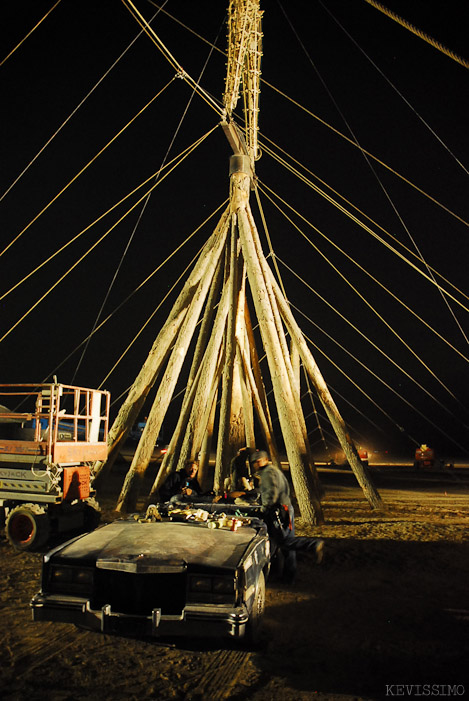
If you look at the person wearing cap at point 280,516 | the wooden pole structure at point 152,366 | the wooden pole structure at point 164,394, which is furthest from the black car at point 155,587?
the wooden pole structure at point 152,366

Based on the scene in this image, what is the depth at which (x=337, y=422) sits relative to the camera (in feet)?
36.7

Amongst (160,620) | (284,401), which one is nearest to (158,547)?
(160,620)

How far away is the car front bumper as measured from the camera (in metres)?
3.72

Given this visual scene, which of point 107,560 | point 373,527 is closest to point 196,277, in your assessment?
point 373,527

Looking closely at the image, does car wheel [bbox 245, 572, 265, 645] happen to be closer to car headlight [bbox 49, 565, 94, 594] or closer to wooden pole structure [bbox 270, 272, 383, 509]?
car headlight [bbox 49, 565, 94, 594]

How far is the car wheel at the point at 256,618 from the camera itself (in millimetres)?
4045

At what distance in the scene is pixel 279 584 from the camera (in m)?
6.10

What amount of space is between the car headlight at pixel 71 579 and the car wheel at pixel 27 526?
12.5ft

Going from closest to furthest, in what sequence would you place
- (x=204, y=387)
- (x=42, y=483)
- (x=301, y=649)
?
(x=301, y=649)
(x=42, y=483)
(x=204, y=387)

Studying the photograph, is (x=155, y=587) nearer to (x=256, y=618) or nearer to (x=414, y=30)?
(x=256, y=618)

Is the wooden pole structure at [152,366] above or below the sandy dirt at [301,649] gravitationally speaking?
above

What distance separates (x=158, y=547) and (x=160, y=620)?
649 millimetres

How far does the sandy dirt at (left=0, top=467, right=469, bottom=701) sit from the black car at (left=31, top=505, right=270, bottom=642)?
300 millimetres

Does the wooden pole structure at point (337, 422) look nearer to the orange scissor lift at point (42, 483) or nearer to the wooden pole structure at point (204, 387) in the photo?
the wooden pole structure at point (204, 387)
